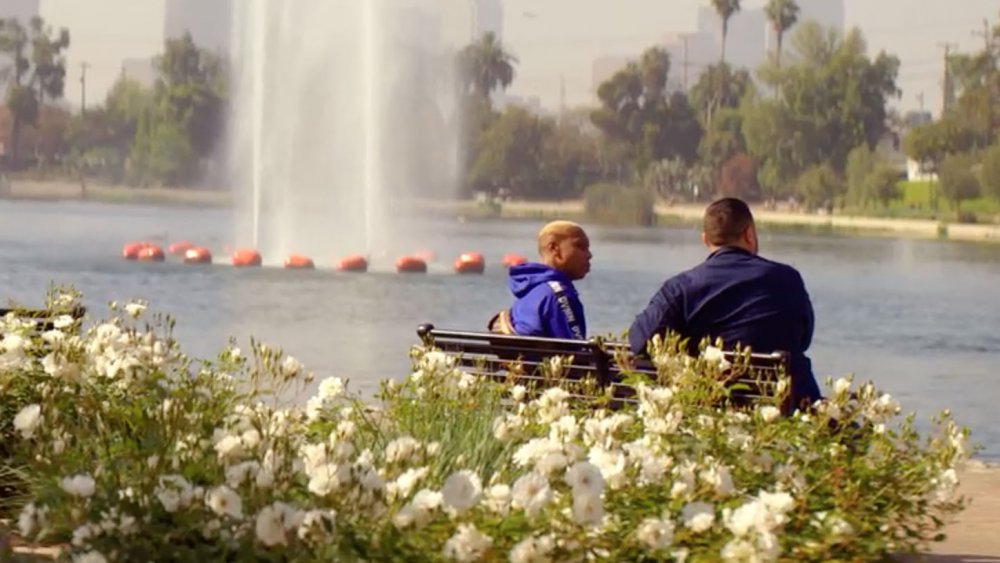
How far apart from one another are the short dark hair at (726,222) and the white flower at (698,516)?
6.79 feet

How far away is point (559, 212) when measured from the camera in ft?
327

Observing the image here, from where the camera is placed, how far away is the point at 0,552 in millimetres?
4422

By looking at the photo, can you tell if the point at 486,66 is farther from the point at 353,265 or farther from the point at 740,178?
the point at 353,265

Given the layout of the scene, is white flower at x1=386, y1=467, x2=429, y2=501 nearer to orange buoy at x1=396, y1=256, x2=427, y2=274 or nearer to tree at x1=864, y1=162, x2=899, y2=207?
orange buoy at x1=396, y1=256, x2=427, y2=274

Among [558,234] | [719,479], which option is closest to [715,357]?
[719,479]

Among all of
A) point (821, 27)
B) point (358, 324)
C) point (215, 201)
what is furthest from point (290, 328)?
point (821, 27)

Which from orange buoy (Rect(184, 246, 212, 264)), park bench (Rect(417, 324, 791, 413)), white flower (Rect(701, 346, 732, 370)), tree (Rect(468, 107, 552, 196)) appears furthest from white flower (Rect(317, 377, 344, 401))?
tree (Rect(468, 107, 552, 196))

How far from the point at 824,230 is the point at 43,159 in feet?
128

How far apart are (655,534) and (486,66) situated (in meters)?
112

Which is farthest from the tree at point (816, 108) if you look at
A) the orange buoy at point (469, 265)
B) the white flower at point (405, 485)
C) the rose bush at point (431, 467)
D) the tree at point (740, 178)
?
the white flower at point (405, 485)

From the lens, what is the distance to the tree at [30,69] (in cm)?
10825

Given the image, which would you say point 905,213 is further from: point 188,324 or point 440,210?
point 188,324

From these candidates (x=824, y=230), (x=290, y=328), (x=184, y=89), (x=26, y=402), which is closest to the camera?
(x=26, y=402)

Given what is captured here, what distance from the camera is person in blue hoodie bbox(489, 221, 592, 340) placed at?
7.30m
